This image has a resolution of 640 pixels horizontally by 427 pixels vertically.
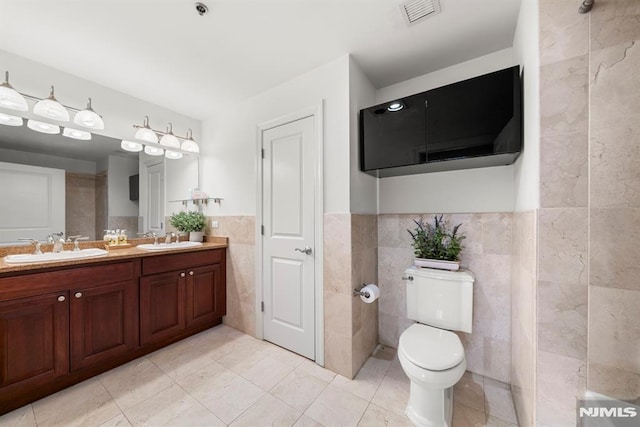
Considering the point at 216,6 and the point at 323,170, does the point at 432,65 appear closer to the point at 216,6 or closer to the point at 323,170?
the point at 323,170

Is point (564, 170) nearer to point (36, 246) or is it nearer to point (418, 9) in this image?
point (418, 9)

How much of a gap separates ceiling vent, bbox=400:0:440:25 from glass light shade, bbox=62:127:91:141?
264cm

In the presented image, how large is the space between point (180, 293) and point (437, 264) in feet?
7.31

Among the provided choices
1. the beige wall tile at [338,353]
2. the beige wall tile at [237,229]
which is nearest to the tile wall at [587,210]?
the beige wall tile at [338,353]

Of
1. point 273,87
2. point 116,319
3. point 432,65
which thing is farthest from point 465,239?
point 116,319

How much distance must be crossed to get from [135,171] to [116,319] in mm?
1420

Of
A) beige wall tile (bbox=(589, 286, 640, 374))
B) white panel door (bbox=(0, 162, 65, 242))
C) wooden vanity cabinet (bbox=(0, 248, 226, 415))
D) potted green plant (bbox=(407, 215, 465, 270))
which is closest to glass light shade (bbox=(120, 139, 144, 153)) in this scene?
white panel door (bbox=(0, 162, 65, 242))

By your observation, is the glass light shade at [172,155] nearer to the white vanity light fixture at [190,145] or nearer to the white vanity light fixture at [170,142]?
the white vanity light fixture at [170,142]

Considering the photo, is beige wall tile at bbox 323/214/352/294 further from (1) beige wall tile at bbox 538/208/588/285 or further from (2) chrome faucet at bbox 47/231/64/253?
(2) chrome faucet at bbox 47/231/64/253

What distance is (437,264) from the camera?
1707 mm

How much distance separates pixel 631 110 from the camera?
884 millimetres

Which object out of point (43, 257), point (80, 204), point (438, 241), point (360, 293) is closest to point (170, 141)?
point (80, 204)

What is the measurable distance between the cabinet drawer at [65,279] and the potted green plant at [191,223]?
76cm

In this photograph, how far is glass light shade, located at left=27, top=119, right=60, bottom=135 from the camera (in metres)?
1.79
